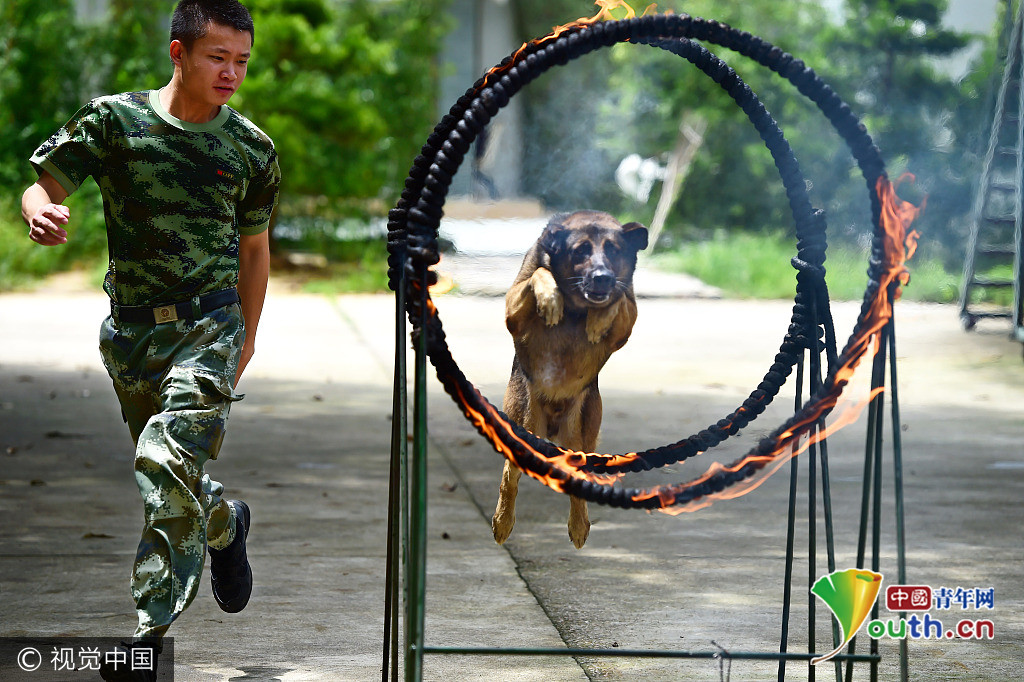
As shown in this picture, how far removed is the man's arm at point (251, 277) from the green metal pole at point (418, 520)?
82cm

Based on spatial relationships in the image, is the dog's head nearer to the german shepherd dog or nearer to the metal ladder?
the german shepherd dog

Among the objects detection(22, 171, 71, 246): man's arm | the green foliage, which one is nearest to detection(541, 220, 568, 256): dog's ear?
detection(22, 171, 71, 246): man's arm

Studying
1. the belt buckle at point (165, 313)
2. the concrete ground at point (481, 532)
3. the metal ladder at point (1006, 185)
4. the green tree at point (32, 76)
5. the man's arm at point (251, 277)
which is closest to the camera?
the belt buckle at point (165, 313)

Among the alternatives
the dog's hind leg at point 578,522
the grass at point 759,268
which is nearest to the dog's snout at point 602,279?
the dog's hind leg at point 578,522

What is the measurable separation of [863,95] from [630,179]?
124 inches

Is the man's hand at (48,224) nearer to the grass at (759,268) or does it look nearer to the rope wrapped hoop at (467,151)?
the rope wrapped hoop at (467,151)

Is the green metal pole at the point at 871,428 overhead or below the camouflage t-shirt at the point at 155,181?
below

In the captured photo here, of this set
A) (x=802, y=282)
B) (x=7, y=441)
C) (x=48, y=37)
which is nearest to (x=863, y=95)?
(x=48, y=37)

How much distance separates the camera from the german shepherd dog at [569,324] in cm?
288

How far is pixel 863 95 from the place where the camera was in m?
14.7

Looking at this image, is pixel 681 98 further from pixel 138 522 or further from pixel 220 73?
pixel 220 73

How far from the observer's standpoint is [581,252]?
2881mm

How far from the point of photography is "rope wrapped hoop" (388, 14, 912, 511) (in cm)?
262

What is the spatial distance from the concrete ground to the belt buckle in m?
1.02
